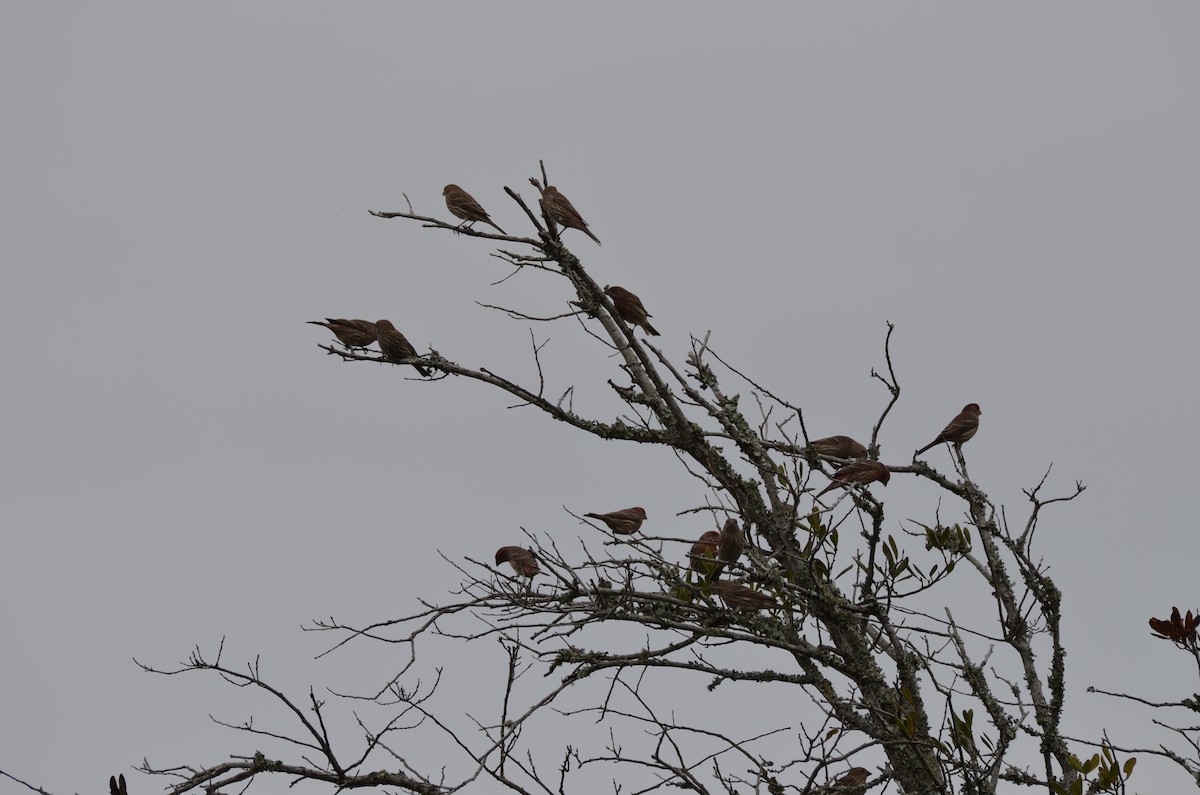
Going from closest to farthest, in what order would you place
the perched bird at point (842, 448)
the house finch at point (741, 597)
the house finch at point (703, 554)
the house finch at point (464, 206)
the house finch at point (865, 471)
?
the house finch at point (741, 597), the house finch at point (703, 554), the house finch at point (865, 471), the perched bird at point (842, 448), the house finch at point (464, 206)

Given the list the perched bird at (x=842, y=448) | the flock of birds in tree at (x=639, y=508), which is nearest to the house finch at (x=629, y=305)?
the flock of birds in tree at (x=639, y=508)

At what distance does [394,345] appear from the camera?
650 centimetres

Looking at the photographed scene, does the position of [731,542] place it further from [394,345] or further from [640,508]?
[394,345]

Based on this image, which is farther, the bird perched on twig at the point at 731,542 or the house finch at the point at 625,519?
the house finch at the point at 625,519

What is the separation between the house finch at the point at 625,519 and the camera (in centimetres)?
741

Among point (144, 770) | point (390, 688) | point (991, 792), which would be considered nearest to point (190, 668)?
point (144, 770)

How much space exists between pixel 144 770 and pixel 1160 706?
4224mm

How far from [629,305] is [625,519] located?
→ 4.57 ft

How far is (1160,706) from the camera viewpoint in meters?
4.55

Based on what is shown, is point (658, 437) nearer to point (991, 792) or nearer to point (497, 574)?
point (497, 574)

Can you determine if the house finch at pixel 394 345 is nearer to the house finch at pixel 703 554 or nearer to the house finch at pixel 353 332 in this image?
the house finch at pixel 353 332

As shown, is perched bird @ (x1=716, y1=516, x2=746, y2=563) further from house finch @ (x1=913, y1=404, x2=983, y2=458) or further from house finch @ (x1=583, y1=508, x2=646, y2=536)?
house finch @ (x1=913, y1=404, x2=983, y2=458)

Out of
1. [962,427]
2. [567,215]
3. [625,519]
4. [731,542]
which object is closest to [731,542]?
[731,542]

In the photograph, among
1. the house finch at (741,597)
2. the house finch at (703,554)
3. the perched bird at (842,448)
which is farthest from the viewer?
the perched bird at (842,448)
